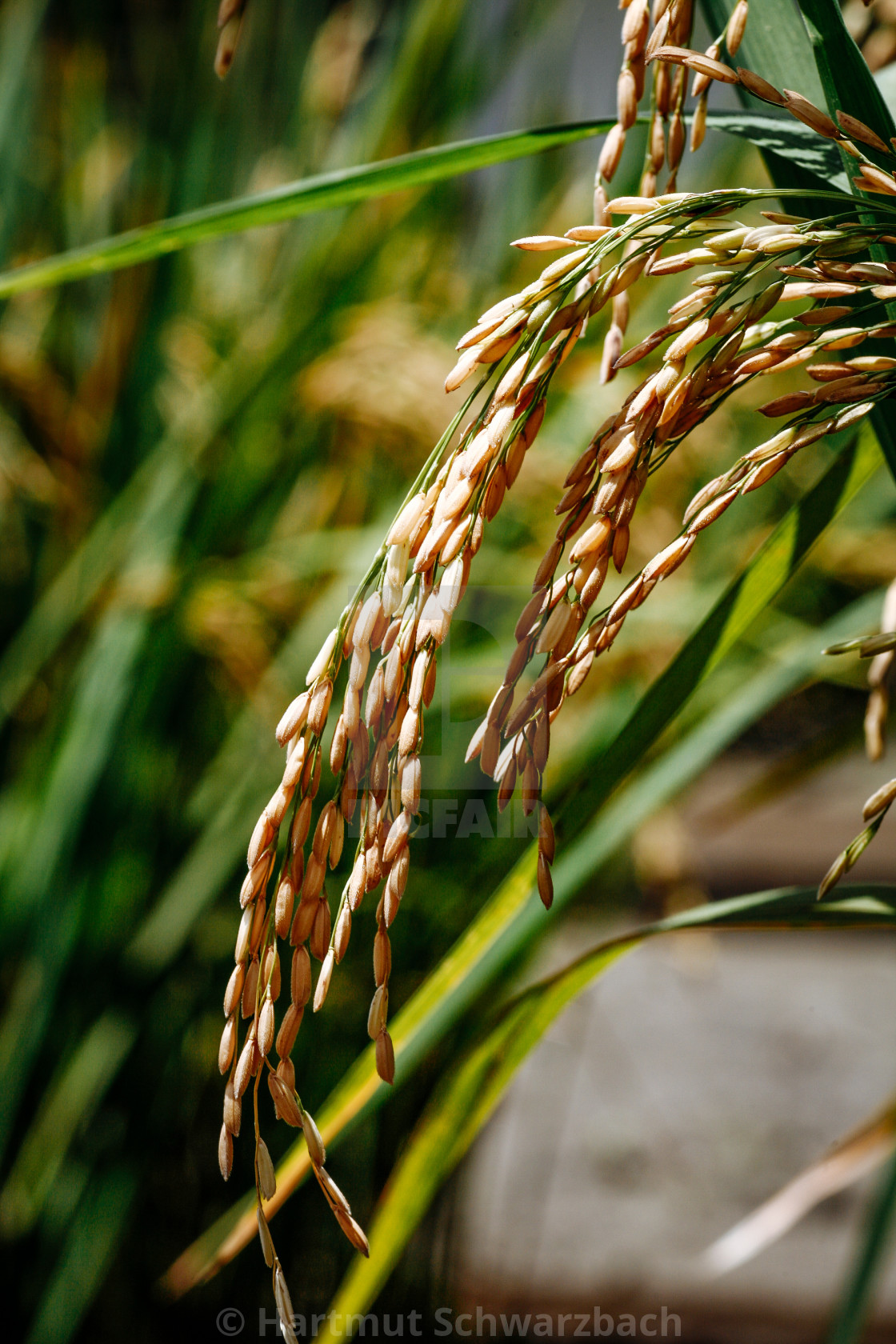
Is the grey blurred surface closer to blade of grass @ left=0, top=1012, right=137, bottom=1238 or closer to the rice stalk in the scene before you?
blade of grass @ left=0, top=1012, right=137, bottom=1238

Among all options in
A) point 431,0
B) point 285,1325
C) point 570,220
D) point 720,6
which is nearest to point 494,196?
point 570,220

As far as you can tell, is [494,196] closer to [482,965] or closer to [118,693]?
[118,693]

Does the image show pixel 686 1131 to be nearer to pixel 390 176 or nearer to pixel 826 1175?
pixel 826 1175

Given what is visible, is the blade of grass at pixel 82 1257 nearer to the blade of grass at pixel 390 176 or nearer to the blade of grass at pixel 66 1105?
the blade of grass at pixel 66 1105

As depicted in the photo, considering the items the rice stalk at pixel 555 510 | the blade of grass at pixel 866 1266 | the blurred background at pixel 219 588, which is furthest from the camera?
the blurred background at pixel 219 588

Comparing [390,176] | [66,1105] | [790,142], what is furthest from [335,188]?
[66,1105]

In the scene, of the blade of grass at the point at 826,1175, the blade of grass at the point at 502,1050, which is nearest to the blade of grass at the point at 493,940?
the blade of grass at the point at 502,1050

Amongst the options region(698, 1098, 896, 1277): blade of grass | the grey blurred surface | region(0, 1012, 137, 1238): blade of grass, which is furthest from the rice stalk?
the grey blurred surface
